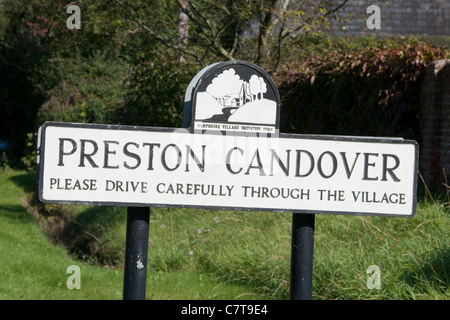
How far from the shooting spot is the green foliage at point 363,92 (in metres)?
7.95

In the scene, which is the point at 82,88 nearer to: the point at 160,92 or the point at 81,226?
the point at 160,92

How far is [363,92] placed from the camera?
831 centimetres

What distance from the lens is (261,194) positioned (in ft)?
7.89

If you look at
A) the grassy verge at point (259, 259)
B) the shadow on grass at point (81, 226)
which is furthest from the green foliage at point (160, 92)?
the grassy verge at point (259, 259)

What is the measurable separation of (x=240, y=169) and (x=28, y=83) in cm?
2038

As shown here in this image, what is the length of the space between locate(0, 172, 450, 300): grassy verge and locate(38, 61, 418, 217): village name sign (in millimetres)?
2246

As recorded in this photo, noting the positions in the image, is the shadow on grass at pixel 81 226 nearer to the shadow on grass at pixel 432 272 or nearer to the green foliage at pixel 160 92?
the green foliage at pixel 160 92

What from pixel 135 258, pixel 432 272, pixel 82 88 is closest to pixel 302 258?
pixel 135 258

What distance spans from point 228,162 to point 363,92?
628cm

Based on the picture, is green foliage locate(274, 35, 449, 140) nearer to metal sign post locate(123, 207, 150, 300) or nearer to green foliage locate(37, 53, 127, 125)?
metal sign post locate(123, 207, 150, 300)
